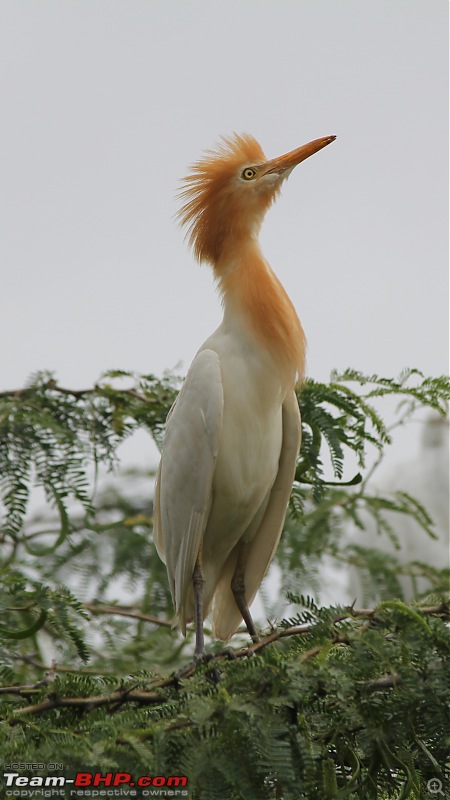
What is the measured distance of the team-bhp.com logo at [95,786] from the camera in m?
1.77

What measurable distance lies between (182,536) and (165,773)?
1.39m

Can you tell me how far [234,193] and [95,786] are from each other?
214 cm

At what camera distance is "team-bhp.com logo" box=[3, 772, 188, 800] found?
1769 mm

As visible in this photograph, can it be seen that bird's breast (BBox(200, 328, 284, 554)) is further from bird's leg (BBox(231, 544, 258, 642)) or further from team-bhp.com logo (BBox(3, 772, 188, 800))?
team-bhp.com logo (BBox(3, 772, 188, 800))

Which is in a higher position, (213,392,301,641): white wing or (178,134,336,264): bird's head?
(178,134,336,264): bird's head

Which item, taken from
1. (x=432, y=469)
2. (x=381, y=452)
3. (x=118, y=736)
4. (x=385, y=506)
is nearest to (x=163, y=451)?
(x=381, y=452)

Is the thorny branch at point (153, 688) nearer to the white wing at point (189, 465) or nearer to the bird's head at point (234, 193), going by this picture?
the white wing at point (189, 465)

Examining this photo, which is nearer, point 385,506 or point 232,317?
point 232,317

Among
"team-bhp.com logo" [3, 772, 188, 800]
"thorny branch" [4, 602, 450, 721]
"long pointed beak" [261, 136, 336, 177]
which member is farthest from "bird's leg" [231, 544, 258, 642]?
"team-bhp.com logo" [3, 772, 188, 800]

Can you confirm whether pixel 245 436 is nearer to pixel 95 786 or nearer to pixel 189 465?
pixel 189 465

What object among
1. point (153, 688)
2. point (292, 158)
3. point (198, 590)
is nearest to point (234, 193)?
point (292, 158)

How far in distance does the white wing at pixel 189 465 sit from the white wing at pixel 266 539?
26 centimetres

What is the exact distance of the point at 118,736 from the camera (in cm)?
186

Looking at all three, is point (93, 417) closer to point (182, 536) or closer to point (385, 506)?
point (182, 536)
